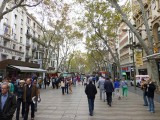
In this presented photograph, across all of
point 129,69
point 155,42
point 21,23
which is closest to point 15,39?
point 21,23

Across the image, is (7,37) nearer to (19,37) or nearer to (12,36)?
(12,36)

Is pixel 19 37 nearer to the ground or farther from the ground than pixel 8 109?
farther from the ground

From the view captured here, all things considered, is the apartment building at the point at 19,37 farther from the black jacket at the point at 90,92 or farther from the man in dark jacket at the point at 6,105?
the man in dark jacket at the point at 6,105

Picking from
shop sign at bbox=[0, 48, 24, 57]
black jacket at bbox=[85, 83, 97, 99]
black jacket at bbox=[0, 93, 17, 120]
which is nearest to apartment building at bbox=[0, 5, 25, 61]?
shop sign at bbox=[0, 48, 24, 57]

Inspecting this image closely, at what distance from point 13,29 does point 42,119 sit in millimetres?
32813

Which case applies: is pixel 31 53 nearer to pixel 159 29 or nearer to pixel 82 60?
pixel 159 29

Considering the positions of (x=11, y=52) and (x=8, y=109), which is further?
(x=11, y=52)

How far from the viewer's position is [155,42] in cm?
2858

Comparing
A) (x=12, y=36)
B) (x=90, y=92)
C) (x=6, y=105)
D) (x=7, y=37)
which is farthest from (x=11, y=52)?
(x=6, y=105)

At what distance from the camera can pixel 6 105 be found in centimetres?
385

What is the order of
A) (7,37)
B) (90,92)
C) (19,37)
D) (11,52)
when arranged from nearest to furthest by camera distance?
1. (90,92)
2. (7,37)
3. (11,52)
4. (19,37)

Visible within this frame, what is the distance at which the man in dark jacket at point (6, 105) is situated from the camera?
376 cm

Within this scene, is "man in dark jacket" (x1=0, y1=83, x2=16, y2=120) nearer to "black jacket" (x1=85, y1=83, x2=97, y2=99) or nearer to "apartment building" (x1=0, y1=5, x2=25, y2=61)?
"black jacket" (x1=85, y1=83, x2=97, y2=99)

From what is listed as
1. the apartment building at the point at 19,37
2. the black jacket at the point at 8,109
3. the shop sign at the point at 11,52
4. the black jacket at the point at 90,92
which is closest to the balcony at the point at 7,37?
the apartment building at the point at 19,37
